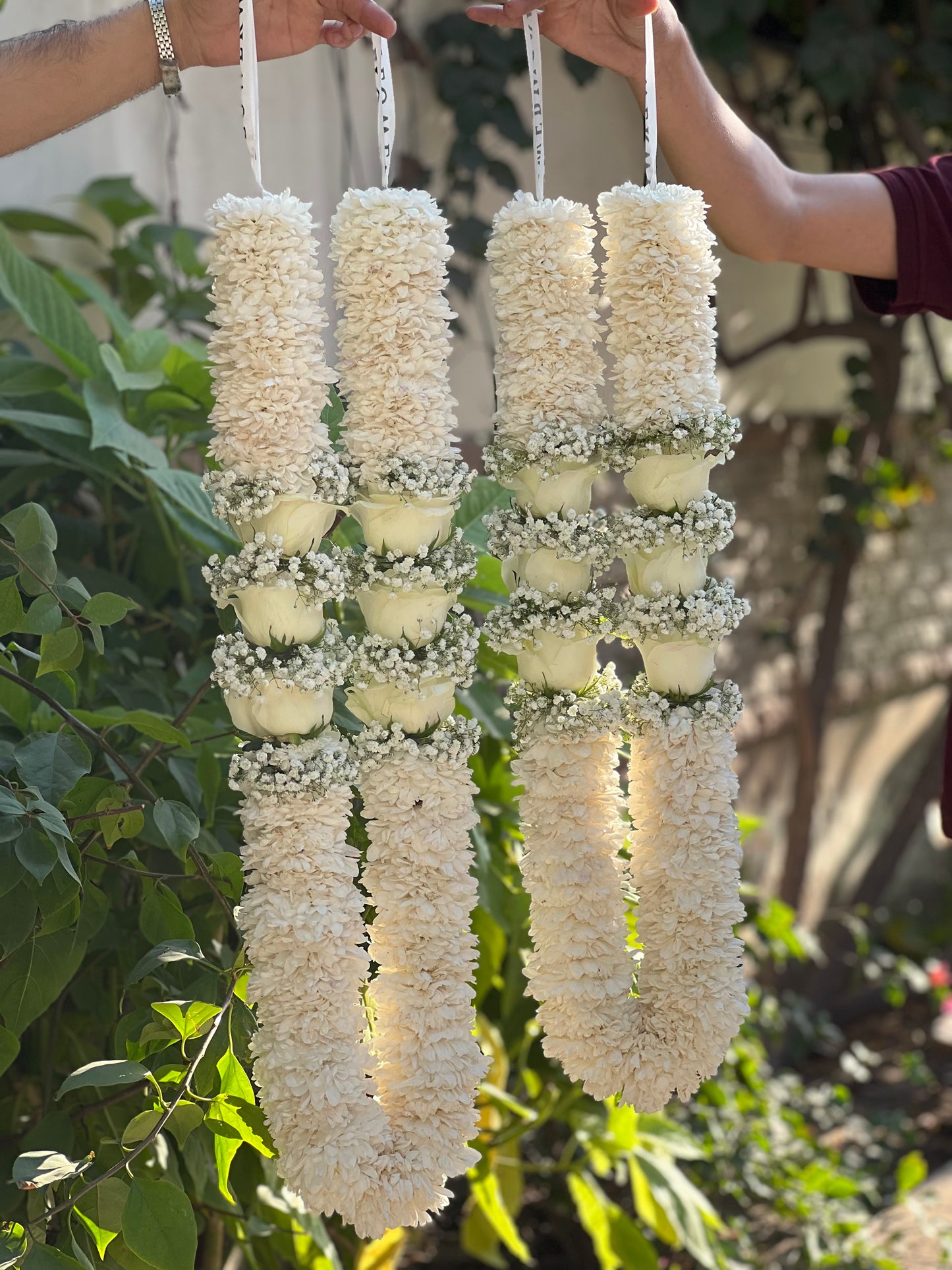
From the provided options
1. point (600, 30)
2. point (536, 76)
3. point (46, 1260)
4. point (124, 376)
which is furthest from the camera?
point (124, 376)

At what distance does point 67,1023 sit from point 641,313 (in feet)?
2.57

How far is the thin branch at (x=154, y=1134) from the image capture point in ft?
2.22

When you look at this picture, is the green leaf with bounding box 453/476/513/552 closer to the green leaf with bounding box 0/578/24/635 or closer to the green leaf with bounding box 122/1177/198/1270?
the green leaf with bounding box 0/578/24/635

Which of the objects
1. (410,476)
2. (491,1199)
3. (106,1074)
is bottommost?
(491,1199)

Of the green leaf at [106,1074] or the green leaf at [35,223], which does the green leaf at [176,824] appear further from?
the green leaf at [35,223]

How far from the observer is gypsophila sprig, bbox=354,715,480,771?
779mm

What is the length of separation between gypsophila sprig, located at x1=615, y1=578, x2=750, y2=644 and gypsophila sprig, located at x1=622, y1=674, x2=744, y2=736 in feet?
0.13

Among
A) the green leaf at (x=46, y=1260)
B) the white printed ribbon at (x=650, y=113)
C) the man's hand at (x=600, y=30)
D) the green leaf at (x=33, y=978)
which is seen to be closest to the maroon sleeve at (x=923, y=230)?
the man's hand at (x=600, y=30)

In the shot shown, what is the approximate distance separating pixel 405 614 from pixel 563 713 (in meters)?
0.13

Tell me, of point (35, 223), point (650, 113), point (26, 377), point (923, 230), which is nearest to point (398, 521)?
point (650, 113)

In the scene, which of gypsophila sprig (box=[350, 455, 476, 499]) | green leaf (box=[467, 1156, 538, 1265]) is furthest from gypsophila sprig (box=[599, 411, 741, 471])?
green leaf (box=[467, 1156, 538, 1265])

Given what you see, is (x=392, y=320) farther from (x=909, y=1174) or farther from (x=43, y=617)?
(x=909, y=1174)

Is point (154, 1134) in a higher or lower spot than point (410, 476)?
lower

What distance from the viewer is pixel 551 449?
0.79 m
